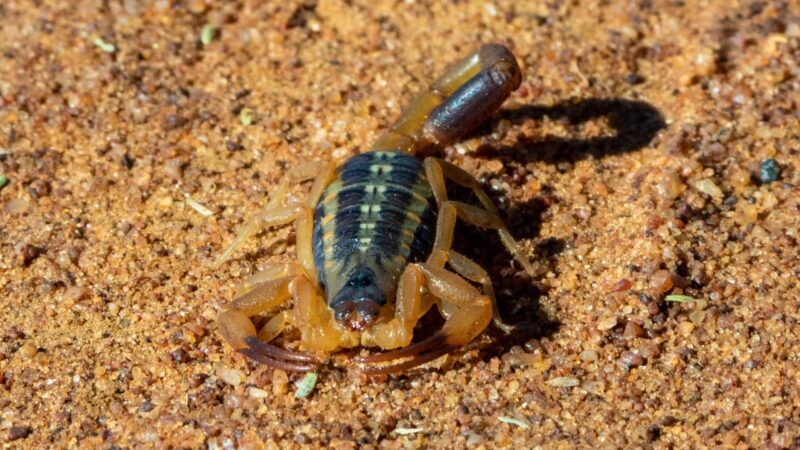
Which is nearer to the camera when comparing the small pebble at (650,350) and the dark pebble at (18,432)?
the dark pebble at (18,432)

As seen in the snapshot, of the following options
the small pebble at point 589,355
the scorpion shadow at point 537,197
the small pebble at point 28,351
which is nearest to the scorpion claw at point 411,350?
the scorpion shadow at point 537,197

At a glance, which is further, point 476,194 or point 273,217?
point 476,194

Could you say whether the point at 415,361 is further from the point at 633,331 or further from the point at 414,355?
the point at 633,331

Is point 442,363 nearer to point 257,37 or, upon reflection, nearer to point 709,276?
point 709,276

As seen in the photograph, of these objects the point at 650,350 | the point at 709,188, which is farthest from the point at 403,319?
the point at 709,188

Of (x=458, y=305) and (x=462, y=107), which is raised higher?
(x=462, y=107)

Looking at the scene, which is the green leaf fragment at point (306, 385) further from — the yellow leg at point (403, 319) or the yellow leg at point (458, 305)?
the yellow leg at point (458, 305)
